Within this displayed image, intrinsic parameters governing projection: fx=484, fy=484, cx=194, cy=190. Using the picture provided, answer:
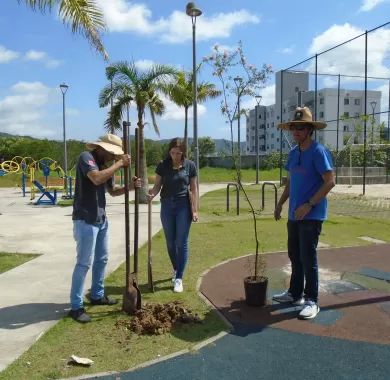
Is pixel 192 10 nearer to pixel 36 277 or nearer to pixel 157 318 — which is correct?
pixel 36 277

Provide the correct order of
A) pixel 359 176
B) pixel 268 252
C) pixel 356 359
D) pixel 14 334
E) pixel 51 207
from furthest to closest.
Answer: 1. pixel 359 176
2. pixel 51 207
3. pixel 268 252
4. pixel 14 334
5. pixel 356 359

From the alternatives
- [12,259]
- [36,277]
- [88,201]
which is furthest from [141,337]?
[12,259]

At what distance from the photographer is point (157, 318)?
430 cm

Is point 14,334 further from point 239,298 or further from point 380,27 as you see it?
point 380,27

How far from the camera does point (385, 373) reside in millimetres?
3287

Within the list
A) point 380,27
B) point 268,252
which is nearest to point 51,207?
point 268,252

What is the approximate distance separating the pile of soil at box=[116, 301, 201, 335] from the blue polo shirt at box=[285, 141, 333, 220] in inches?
54.0

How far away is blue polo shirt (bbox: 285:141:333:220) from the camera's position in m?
4.33

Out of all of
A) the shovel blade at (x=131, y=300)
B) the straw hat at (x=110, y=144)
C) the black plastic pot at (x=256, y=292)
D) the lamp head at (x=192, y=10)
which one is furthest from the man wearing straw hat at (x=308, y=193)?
the lamp head at (x=192, y=10)

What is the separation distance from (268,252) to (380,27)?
13609mm

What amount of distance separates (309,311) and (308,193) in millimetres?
1076

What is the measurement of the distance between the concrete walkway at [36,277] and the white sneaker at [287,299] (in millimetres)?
2115

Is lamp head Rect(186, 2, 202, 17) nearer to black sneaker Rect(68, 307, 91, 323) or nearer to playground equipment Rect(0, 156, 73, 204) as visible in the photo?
playground equipment Rect(0, 156, 73, 204)

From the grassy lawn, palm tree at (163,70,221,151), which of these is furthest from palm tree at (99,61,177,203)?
the grassy lawn
